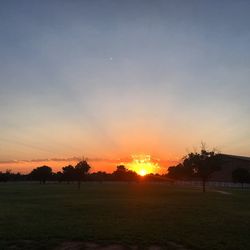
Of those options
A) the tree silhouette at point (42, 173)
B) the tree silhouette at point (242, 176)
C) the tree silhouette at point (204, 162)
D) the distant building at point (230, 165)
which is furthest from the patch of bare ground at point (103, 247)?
the tree silhouette at point (42, 173)

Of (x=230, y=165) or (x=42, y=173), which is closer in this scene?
(x=230, y=165)

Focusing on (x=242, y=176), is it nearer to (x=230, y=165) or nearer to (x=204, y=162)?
(x=230, y=165)

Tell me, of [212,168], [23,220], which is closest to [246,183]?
[212,168]

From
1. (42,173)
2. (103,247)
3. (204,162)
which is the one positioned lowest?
(103,247)

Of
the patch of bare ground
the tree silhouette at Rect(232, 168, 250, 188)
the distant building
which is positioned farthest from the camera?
the distant building

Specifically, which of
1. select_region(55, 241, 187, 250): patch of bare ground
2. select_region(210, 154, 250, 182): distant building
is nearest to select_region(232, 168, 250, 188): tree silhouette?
select_region(210, 154, 250, 182): distant building

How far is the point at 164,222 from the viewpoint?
21.4 meters

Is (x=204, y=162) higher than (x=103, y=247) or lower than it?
higher

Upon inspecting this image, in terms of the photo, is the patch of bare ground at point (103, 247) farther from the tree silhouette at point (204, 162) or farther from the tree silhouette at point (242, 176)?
the tree silhouette at point (242, 176)

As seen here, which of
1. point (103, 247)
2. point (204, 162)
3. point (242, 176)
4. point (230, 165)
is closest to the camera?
point (103, 247)

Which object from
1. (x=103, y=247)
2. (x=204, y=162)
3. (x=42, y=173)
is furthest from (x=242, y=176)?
(x=103, y=247)

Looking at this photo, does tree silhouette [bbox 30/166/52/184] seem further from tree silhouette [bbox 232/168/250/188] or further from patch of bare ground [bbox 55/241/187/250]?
patch of bare ground [bbox 55/241/187/250]

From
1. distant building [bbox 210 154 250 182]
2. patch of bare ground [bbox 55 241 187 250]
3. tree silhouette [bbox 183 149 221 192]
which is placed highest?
distant building [bbox 210 154 250 182]

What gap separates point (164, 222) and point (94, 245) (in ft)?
22.2
